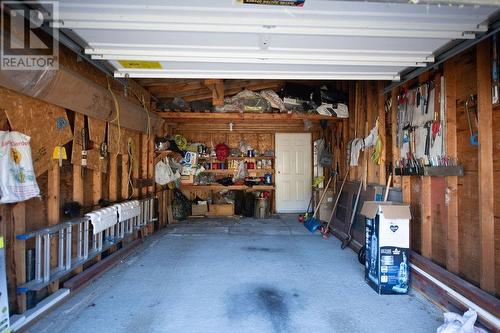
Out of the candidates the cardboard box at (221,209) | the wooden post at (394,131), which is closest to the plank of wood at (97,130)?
the wooden post at (394,131)

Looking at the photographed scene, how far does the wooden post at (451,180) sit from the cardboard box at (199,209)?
5249 mm

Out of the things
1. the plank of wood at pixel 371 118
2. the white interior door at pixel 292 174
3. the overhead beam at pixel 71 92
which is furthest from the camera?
the white interior door at pixel 292 174

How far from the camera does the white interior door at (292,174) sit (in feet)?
24.1

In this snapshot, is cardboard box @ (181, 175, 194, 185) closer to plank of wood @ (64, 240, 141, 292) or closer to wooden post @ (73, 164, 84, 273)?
plank of wood @ (64, 240, 141, 292)

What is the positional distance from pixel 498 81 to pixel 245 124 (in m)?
5.08

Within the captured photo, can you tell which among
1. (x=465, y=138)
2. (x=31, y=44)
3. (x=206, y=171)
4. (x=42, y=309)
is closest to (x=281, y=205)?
(x=206, y=171)

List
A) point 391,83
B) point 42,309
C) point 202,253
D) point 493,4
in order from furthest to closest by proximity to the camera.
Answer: point 202,253 < point 391,83 < point 42,309 < point 493,4

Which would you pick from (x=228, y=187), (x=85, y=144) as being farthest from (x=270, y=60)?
(x=228, y=187)

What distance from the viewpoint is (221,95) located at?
4559 millimetres

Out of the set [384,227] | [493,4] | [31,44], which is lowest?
[384,227]

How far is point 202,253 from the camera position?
13.4ft

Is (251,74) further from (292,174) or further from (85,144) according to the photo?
(292,174)

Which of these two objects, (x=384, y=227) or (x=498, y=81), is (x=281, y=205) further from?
(x=498, y=81)

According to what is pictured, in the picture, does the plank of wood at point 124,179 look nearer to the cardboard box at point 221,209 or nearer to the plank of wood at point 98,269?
the plank of wood at point 98,269
